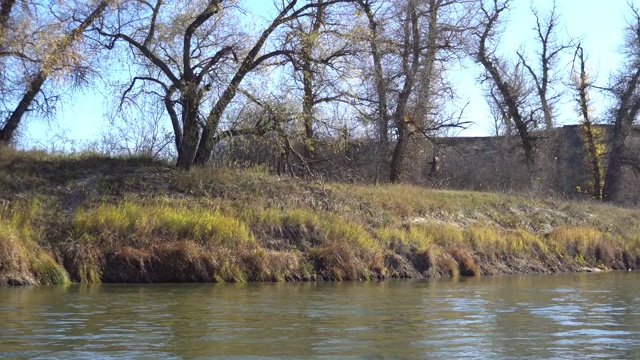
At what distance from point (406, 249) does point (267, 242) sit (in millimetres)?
4469

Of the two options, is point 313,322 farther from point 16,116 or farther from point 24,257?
point 16,116

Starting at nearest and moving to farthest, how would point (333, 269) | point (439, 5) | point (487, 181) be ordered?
point (333, 269)
point (439, 5)
point (487, 181)

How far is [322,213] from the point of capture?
84.3 feet

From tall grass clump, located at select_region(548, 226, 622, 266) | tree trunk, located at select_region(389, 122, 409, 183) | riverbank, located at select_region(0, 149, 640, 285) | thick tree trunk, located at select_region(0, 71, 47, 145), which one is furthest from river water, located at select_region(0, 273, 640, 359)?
tree trunk, located at select_region(389, 122, 409, 183)

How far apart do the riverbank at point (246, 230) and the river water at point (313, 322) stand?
173 cm

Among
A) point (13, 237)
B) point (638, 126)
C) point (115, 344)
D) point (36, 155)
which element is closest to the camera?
point (115, 344)

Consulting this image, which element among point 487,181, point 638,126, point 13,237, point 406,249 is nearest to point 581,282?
point 406,249

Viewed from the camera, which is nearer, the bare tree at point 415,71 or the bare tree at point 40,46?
the bare tree at point 40,46

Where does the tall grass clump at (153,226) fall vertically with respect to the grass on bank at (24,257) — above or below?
above

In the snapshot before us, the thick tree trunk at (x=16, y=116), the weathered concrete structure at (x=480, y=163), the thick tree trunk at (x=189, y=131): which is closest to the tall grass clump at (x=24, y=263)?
the thick tree trunk at (x=189, y=131)

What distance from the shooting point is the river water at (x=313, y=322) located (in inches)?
385

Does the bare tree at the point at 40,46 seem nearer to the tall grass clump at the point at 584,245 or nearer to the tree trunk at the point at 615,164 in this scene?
the tall grass clump at the point at 584,245

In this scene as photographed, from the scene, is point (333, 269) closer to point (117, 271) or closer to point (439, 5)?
point (117, 271)

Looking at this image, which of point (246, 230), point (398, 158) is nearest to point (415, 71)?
point (398, 158)
